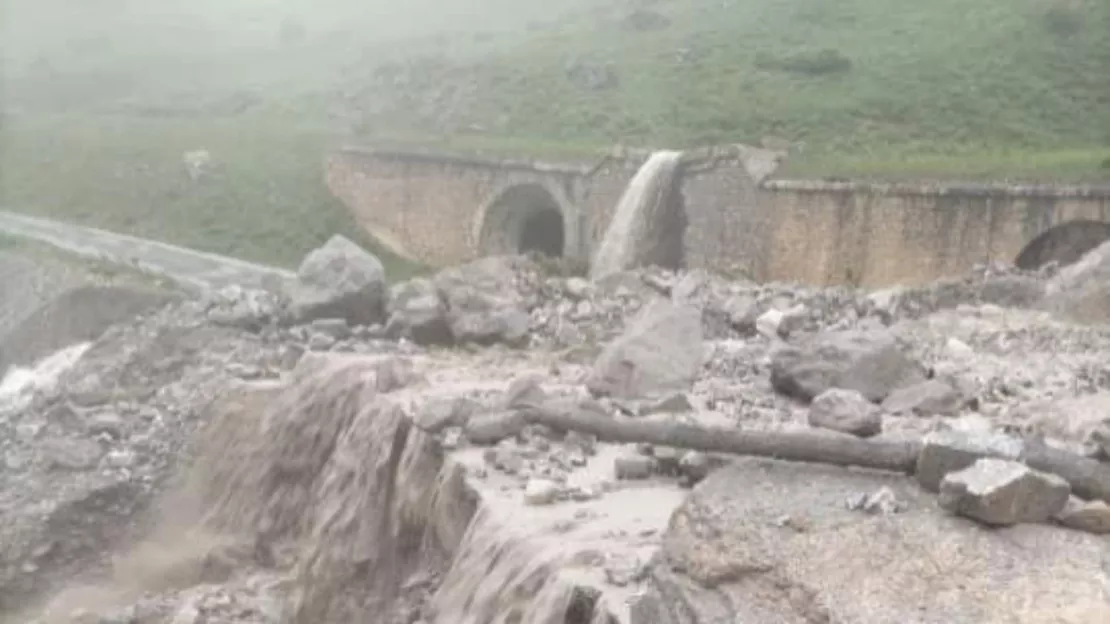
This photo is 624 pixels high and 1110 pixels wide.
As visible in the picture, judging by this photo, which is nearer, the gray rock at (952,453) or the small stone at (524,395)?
the gray rock at (952,453)

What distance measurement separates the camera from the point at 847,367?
1252 cm

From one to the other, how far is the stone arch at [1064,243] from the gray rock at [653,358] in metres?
9.67

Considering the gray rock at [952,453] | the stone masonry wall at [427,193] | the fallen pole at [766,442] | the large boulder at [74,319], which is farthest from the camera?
the stone masonry wall at [427,193]

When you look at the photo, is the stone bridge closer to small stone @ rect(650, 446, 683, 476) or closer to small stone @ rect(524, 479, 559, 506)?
small stone @ rect(650, 446, 683, 476)

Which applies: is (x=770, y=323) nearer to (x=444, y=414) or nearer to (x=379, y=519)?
(x=444, y=414)

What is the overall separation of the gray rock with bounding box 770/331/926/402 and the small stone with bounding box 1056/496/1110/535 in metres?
4.58

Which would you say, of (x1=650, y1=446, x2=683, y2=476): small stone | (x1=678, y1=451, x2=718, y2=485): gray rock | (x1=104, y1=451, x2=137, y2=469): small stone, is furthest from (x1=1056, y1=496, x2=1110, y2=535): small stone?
(x1=104, y1=451, x2=137, y2=469): small stone

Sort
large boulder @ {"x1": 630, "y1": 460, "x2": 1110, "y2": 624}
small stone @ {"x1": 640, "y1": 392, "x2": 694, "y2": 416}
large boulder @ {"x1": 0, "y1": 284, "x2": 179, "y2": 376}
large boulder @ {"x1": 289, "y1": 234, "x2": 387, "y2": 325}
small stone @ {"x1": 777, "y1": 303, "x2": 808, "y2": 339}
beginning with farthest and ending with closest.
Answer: large boulder @ {"x1": 0, "y1": 284, "x2": 179, "y2": 376}, large boulder @ {"x1": 289, "y1": 234, "x2": 387, "y2": 325}, small stone @ {"x1": 777, "y1": 303, "x2": 808, "y2": 339}, small stone @ {"x1": 640, "y1": 392, "x2": 694, "y2": 416}, large boulder @ {"x1": 630, "y1": 460, "x2": 1110, "y2": 624}

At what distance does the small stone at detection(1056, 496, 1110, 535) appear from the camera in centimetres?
743

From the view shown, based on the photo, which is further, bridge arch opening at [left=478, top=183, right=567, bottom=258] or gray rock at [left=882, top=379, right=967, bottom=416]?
bridge arch opening at [left=478, top=183, right=567, bottom=258]

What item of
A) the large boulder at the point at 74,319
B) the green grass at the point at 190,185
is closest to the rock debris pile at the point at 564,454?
the large boulder at the point at 74,319

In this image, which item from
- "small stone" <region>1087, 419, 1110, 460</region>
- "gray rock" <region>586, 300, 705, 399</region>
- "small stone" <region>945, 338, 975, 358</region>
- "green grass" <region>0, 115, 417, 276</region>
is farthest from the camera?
"green grass" <region>0, 115, 417, 276</region>

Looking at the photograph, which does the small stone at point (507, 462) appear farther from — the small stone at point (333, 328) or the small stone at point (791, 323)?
the small stone at point (333, 328)

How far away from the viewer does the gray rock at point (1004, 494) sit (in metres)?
7.28
